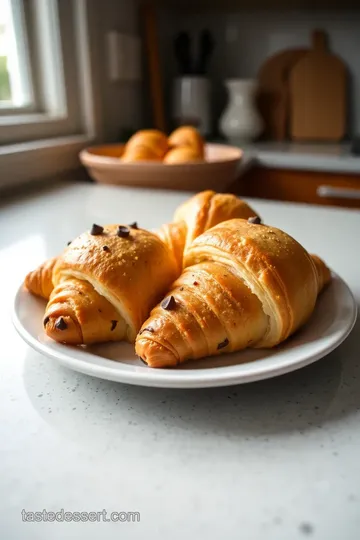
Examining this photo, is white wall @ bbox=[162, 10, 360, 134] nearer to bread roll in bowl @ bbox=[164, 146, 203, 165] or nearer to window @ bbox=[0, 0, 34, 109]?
window @ bbox=[0, 0, 34, 109]

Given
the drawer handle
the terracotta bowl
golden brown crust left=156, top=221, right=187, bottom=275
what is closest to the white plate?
golden brown crust left=156, top=221, right=187, bottom=275

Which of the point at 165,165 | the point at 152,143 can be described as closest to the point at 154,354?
the point at 165,165

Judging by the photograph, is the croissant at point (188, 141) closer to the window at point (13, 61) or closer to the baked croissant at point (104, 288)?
the window at point (13, 61)

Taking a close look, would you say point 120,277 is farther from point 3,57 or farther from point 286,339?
point 3,57

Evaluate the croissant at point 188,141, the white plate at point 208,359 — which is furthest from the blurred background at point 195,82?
the white plate at point 208,359

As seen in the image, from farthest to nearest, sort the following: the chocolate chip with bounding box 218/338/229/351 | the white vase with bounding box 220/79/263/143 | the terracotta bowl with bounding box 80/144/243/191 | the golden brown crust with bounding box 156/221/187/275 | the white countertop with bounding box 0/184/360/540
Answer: the white vase with bounding box 220/79/263/143
the terracotta bowl with bounding box 80/144/243/191
the golden brown crust with bounding box 156/221/187/275
the chocolate chip with bounding box 218/338/229/351
the white countertop with bounding box 0/184/360/540
